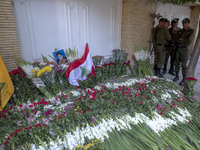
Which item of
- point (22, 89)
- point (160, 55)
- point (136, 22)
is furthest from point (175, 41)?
point (22, 89)

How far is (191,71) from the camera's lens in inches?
129

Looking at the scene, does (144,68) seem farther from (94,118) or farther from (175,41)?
(94,118)

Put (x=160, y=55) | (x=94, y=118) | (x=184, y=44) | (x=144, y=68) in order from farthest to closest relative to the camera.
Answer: (x=160, y=55) < (x=184, y=44) < (x=144, y=68) < (x=94, y=118)

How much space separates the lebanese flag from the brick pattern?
2.43 metres

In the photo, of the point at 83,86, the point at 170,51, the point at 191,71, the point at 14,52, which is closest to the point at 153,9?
the point at 170,51

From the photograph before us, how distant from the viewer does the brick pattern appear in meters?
4.95

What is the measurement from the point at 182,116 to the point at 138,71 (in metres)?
2.06

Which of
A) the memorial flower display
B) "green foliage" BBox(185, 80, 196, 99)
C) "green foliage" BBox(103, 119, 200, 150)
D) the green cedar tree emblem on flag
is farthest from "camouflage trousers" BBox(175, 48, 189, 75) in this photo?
the green cedar tree emblem on flag

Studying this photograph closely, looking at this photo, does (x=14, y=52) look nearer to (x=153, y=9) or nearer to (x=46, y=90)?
(x=46, y=90)

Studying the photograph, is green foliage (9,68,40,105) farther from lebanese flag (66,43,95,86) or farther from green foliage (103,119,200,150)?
green foliage (103,119,200,150)

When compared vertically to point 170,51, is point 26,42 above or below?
above

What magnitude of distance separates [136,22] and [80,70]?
10.3ft

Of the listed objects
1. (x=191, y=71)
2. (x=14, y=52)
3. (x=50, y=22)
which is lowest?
(x=191, y=71)

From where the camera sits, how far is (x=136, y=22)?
514cm
